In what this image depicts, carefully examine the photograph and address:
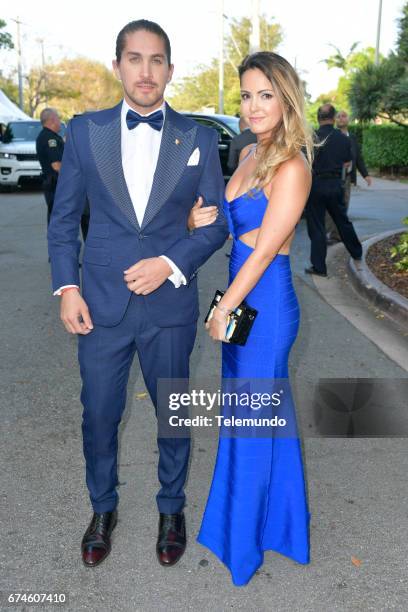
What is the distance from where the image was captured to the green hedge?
79.0 ft

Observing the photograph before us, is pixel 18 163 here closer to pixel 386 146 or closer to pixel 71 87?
pixel 386 146

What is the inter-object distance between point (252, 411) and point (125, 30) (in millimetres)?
1571

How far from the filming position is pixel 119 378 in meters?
2.73

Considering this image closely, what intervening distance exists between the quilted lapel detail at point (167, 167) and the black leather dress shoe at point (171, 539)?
1331mm

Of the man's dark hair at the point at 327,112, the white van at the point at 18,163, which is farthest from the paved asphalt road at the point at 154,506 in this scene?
the white van at the point at 18,163

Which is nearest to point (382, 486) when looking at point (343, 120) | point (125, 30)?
point (125, 30)

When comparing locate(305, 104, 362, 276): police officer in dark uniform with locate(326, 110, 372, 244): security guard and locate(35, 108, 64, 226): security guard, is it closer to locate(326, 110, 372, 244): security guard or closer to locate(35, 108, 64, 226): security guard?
locate(326, 110, 372, 244): security guard

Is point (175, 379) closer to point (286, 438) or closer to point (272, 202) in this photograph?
point (286, 438)

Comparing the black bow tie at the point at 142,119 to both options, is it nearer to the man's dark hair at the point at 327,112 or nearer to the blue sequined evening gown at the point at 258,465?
the blue sequined evening gown at the point at 258,465

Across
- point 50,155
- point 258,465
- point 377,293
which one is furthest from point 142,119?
point 50,155

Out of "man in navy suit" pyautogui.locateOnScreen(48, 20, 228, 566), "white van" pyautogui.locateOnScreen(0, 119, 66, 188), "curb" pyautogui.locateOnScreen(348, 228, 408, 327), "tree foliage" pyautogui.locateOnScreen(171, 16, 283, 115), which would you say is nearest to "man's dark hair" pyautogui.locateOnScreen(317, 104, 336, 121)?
"curb" pyautogui.locateOnScreen(348, 228, 408, 327)

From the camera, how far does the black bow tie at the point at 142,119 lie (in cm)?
252

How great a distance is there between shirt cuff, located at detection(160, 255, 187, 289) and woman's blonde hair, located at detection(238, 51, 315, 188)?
1.48ft

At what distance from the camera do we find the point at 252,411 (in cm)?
269
